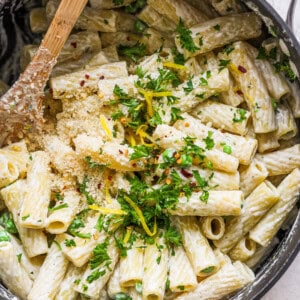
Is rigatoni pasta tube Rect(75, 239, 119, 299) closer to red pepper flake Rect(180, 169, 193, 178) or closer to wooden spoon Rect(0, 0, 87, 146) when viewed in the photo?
red pepper flake Rect(180, 169, 193, 178)

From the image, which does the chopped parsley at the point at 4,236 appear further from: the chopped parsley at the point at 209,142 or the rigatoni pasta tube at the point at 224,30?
the rigatoni pasta tube at the point at 224,30

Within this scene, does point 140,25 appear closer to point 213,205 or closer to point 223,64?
point 223,64

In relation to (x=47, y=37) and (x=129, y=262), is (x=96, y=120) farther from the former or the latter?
(x=129, y=262)

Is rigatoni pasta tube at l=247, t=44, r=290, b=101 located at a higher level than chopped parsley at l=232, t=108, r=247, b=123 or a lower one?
higher

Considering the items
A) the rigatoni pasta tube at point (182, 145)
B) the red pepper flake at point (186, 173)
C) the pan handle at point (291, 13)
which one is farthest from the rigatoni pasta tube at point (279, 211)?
the pan handle at point (291, 13)

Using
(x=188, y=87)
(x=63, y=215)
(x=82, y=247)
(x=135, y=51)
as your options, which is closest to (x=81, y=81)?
(x=135, y=51)

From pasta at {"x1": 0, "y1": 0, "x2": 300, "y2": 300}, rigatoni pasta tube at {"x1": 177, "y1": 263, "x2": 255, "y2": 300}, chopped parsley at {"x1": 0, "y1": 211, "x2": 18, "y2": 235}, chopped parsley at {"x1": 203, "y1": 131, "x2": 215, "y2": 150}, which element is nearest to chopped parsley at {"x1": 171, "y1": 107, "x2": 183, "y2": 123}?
pasta at {"x1": 0, "y1": 0, "x2": 300, "y2": 300}

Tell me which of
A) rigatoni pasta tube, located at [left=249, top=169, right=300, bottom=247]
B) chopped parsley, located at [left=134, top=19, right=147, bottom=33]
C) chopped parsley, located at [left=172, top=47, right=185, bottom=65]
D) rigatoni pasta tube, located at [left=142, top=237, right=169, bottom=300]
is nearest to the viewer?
rigatoni pasta tube, located at [left=142, top=237, right=169, bottom=300]
